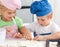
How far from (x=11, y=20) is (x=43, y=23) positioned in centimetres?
27

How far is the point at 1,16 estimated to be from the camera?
144 centimetres

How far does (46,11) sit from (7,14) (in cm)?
30

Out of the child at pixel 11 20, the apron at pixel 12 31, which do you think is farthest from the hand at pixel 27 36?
the apron at pixel 12 31

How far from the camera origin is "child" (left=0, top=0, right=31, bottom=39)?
129 centimetres

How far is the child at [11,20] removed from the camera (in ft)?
4.24

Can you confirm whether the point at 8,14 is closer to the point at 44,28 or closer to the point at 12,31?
the point at 12,31

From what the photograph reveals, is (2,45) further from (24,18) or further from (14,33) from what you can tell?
(24,18)

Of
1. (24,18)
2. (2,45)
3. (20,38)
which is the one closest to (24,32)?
(20,38)

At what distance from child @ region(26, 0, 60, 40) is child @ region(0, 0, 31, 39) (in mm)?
93

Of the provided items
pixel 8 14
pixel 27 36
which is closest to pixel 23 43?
pixel 27 36

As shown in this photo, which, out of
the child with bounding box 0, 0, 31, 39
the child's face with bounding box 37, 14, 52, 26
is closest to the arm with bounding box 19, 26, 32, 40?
the child with bounding box 0, 0, 31, 39

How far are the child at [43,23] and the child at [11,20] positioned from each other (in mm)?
93

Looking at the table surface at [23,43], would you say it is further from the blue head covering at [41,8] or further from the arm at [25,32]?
the blue head covering at [41,8]

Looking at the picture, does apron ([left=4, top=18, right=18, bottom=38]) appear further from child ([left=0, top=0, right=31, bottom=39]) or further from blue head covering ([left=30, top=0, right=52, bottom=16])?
blue head covering ([left=30, top=0, right=52, bottom=16])
